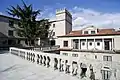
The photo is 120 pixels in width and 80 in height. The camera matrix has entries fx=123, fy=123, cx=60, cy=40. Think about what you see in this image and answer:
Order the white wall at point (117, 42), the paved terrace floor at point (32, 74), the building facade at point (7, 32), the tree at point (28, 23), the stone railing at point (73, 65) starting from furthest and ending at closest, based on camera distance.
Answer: the building facade at point (7, 32) → the tree at point (28, 23) → the white wall at point (117, 42) → the paved terrace floor at point (32, 74) → the stone railing at point (73, 65)

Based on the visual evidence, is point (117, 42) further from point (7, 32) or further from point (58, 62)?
point (7, 32)

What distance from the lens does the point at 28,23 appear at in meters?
26.1

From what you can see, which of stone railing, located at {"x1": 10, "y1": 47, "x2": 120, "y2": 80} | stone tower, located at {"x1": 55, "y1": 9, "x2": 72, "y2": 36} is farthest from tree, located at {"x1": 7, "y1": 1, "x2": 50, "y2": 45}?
stone railing, located at {"x1": 10, "y1": 47, "x2": 120, "y2": 80}

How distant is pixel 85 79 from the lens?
4195mm

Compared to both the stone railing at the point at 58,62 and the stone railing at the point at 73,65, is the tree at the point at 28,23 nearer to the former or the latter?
the stone railing at the point at 58,62

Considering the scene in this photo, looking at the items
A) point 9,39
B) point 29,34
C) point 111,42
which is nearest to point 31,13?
point 29,34

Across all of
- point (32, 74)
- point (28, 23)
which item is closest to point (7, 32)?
point (28, 23)

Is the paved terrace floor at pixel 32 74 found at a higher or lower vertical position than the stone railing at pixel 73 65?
lower

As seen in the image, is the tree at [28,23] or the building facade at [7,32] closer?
the tree at [28,23]

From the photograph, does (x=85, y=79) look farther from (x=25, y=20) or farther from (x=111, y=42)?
(x=25, y=20)

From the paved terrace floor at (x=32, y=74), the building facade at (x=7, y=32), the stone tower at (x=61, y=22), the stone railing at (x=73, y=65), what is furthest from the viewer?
the stone tower at (x=61, y=22)

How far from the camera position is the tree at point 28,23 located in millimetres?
25656

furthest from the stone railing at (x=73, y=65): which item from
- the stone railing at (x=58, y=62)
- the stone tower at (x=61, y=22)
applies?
the stone tower at (x=61, y=22)

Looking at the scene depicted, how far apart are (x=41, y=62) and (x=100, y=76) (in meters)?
4.15
